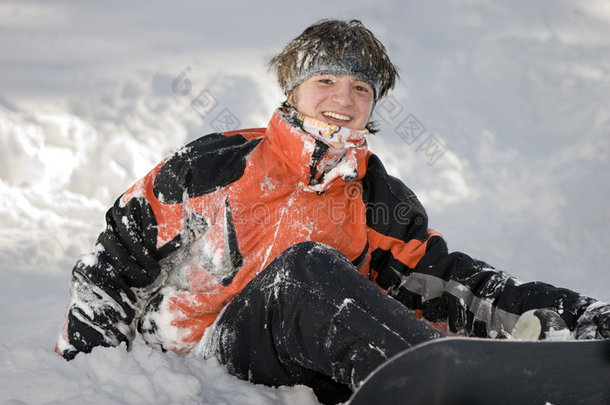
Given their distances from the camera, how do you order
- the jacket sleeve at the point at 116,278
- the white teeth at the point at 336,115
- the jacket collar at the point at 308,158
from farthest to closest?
the white teeth at the point at 336,115
the jacket collar at the point at 308,158
the jacket sleeve at the point at 116,278

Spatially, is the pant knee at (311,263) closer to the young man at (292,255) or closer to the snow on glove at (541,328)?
the young man at (292,255)

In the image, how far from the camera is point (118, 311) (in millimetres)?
2258

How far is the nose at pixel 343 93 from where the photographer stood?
264cm

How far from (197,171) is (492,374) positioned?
4.60 feet

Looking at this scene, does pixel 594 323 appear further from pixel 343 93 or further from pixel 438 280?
pixel 343 93

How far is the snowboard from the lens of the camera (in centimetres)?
144

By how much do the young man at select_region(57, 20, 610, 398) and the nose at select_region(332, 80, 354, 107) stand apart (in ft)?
0.03

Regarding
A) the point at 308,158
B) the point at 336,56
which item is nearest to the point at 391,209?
the point at 308,158

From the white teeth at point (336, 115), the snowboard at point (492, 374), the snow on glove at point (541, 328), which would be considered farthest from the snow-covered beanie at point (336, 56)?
the snowboard at point (492, 374)

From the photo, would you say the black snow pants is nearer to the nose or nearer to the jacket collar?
the jacket collar

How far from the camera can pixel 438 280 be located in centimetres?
258

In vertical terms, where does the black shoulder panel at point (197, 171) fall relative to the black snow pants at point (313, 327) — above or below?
above

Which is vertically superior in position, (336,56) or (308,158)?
(336,56)

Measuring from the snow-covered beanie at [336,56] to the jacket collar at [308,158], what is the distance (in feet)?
1.08
